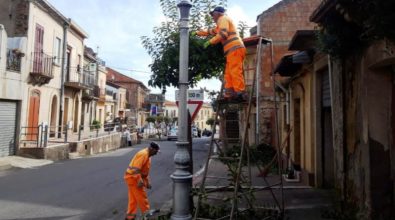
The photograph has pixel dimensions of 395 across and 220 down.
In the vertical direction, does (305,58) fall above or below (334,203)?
above

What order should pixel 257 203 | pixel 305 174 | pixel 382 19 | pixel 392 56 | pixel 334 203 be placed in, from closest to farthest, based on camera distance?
pixel 382 19 < pixel 392 56 < pixel 334 203 < pixel 257 203 < pixel 305 174

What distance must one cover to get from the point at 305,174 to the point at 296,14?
41.2ft

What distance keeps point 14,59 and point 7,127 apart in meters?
3.04

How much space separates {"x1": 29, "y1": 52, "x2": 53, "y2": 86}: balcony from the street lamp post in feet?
50.6

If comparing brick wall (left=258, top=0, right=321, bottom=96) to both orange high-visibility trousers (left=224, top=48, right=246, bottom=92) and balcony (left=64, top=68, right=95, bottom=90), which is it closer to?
balcony (left=64, top=68, right=95, bottom=90)

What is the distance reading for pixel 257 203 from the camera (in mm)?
7727

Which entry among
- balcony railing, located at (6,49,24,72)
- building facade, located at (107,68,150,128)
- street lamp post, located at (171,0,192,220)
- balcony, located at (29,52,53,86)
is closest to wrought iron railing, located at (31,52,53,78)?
balcony, located at (29,52,53,86)

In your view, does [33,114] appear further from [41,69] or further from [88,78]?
[88,78]

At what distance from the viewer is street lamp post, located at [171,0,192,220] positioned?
562 centimetres

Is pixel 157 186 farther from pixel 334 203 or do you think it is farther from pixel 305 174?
pixel 334 203

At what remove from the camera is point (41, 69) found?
2016 cm

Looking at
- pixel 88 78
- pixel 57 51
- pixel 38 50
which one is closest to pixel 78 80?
pixel 88 78

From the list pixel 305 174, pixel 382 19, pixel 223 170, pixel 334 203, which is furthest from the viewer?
pixel 223 170

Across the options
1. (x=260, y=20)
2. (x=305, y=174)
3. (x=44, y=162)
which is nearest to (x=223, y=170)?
(x=305, y=174)
